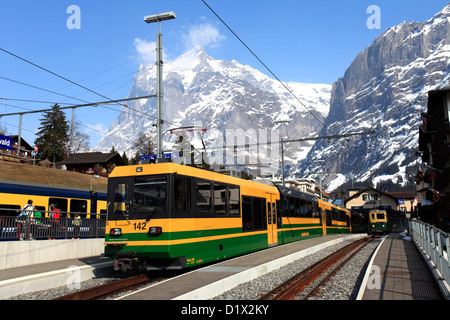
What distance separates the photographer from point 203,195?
12266mm

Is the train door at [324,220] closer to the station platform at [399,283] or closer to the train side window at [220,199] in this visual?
the station platform at [399,283]

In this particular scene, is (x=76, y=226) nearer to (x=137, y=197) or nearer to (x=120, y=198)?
(x=120, y=198)

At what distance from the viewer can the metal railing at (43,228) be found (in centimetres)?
1360

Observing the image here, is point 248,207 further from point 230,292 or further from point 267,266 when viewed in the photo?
point 230,292

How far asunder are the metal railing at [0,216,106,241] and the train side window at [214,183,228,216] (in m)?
6.81

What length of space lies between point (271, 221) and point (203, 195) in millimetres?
7179

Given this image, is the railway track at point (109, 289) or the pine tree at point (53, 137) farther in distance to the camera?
the pine tree at point (53, 137)

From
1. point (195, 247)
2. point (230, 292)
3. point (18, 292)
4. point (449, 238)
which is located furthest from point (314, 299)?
point (18, 292)

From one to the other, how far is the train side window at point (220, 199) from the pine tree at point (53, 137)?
69256mm

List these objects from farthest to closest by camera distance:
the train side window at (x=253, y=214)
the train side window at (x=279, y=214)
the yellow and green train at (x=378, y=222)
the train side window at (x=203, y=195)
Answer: the yellow and green train at (x=378, y=222)
the train side window at (x=279, y=214)
the train side window at (x=253, y=214)
the train side window at (x=203, y=195)

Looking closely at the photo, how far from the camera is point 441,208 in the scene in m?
42.7

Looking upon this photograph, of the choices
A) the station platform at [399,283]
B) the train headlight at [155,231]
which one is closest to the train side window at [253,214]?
the station platform at [399,283]
